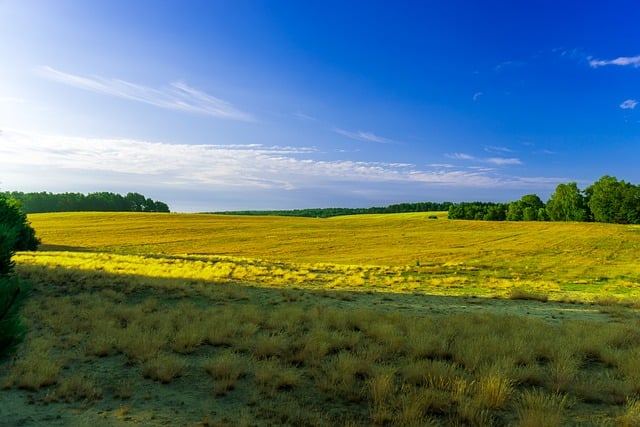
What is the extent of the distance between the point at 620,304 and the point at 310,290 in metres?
13.4

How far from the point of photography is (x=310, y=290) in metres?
18.9

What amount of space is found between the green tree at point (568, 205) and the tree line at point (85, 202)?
12343 cm

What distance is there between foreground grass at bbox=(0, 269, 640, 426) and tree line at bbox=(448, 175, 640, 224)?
86110mm

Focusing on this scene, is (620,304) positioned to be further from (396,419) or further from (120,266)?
(120,266)

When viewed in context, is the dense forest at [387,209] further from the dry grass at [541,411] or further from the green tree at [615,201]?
the dry grass at [541,411]

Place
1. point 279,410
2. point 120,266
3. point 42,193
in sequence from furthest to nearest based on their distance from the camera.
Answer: point 42,193 → point 120,266 → point 279,410

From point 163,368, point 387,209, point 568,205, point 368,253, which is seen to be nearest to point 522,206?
point 568,205

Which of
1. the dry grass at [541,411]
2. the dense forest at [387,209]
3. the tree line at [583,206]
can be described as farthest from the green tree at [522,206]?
the dry grass at [541,411]

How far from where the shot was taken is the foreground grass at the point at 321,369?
19.2 feet

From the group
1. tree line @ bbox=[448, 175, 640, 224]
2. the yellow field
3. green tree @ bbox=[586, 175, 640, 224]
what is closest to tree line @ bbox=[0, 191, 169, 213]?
the yellow field

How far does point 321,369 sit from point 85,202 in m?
139

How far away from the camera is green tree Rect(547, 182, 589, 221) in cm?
9081

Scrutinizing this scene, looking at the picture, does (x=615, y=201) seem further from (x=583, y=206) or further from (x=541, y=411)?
(x=541, y=411)

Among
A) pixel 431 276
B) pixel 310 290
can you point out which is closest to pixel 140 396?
pixel 310 290
